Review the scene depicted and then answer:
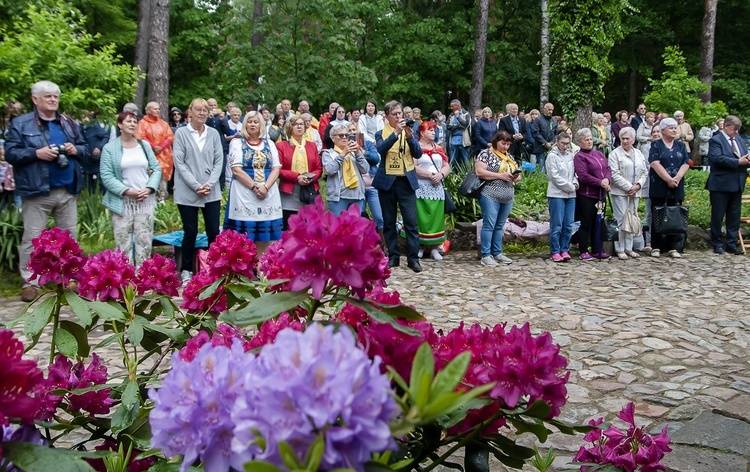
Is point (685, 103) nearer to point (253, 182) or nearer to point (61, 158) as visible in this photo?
point (253, 182)

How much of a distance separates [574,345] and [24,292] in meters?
5.62

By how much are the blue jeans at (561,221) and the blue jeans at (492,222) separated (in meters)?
0.73

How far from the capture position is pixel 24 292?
26.0 ft

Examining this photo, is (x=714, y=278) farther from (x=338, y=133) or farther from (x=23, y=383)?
(x=23, y=383)

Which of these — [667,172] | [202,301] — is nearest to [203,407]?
[202,301]

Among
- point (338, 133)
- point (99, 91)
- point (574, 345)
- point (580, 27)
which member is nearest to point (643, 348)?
point (574, 345)

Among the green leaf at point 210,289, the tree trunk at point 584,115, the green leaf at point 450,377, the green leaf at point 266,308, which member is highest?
the tree trunk at point 584,115

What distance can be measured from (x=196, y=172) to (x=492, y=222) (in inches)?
166

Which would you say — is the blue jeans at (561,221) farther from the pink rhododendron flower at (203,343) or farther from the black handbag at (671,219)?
the pink rhododendron flower at (203,343)

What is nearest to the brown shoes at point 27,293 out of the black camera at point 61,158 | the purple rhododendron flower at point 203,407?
the black camera at point 61,158

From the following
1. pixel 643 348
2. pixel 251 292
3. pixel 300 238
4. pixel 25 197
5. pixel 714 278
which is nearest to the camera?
pixel 300 238

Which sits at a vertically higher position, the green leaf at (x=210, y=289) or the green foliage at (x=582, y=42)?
the green foliage at (x=582, y=42)

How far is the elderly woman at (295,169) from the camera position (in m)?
9.28

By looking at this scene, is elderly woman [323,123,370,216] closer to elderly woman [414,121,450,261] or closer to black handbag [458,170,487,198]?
elderly woman [414,121,450,261]
